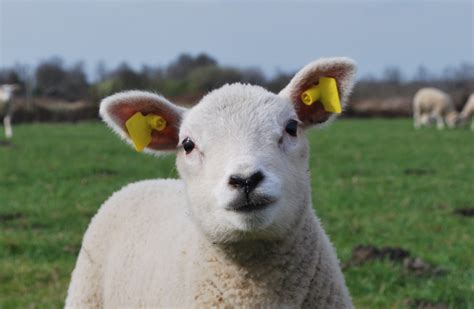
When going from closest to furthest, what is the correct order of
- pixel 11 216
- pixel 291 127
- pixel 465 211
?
pixel 291 127, pixel 11 216, pixel 465 211

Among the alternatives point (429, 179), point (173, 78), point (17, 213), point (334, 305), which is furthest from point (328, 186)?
point (173, 78)

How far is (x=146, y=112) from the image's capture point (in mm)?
3967

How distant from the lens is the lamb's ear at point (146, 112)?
3.86 metres

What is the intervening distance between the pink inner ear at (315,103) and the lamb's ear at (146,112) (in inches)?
23.4

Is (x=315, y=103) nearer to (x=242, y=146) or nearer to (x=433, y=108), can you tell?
(x=242, y=146)

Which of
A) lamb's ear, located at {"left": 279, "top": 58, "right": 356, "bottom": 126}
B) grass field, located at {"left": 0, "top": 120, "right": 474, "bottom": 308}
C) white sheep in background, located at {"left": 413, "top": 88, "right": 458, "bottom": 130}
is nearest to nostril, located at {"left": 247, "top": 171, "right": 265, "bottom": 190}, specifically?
lamb's ear, located at {"left": 279, "top": 58, "right": 356, "bottom": 126}

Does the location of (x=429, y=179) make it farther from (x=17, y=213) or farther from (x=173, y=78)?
(x=173, y=78)

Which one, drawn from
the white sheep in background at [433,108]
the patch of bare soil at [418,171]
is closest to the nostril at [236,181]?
the patch of bare soil at [418,171]

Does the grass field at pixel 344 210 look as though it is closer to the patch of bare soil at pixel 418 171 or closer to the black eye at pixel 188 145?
the patch of bare soil at pixel 418 171

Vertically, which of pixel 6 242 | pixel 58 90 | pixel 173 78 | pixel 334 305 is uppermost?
pixel 334 305

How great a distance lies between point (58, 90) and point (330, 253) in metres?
54.7

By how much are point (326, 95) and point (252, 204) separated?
0.99 m

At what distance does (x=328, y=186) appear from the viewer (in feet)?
41.6

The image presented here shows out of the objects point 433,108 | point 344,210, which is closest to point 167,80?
point 433,108
